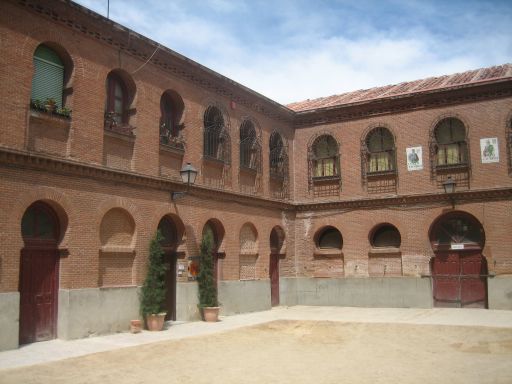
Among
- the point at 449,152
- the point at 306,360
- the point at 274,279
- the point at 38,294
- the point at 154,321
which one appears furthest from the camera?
the point at 274,279

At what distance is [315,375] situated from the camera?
977 cm

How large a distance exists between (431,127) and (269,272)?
8308mm

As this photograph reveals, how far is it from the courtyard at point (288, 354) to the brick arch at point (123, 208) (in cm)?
279

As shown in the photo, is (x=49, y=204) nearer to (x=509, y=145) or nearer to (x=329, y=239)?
(x=329, y=239)

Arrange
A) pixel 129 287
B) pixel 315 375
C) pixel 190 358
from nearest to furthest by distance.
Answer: pixel 315 375, pixel 190 358, pixel 129 287

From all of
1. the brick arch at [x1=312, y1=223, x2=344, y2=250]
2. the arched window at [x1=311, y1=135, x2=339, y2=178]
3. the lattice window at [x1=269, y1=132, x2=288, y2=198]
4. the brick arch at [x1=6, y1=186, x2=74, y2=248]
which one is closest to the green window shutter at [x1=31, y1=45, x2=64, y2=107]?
the brick arch at [x1=6, y1=186, x2=74, y2=248]

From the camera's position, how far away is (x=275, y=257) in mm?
22797

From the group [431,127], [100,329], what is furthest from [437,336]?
[431,127]

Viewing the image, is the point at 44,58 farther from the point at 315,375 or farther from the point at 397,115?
the point at 397,115

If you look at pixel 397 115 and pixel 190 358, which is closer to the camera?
pixel 190 358

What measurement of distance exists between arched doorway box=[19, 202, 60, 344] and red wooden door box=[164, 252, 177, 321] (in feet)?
13.8

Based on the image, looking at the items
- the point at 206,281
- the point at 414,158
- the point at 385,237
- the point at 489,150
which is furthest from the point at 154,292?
the point at 489,150

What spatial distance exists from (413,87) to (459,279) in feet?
26.2

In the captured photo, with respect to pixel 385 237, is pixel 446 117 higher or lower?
higher
